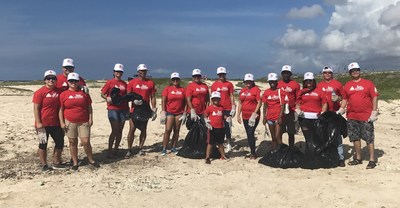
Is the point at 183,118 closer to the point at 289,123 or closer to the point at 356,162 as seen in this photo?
the point at 289,123

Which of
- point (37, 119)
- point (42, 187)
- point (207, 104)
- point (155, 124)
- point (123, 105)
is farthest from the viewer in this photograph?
point (155, 124)

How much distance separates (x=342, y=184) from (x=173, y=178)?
9.14 ft

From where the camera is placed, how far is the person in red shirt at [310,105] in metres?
7.98

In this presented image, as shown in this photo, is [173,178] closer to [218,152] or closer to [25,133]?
[218,152]

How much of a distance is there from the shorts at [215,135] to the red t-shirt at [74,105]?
248 cm

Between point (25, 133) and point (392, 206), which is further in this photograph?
point (25, 133)

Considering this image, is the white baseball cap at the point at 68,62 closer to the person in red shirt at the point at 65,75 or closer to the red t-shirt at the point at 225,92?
the person in red shirt at the point at 65,75

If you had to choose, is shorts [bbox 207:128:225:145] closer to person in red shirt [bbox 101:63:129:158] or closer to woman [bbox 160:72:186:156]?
woman [bbox 160:72:186:156]

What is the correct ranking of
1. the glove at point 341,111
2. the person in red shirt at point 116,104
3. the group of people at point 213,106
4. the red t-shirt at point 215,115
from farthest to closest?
the person in red shirt at point 116,104 → the red t-shirt at point 215,115 → the glove at point 341,111 → the group of people at point 213,106

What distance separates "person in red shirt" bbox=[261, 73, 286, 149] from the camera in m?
8.23

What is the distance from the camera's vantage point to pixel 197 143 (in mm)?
8914

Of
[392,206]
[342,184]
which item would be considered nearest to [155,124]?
[342,184]

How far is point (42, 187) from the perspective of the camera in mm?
6609

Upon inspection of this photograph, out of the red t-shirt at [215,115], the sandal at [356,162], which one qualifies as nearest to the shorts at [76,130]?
the red t-shirt at [215,115]
